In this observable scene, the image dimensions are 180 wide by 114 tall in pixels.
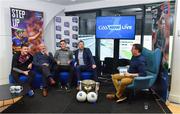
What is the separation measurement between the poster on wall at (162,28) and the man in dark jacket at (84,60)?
1.58 metres

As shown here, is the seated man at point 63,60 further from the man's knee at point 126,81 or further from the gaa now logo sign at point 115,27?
the man's knee at point 126,81

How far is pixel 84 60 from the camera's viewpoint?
460 centimetres

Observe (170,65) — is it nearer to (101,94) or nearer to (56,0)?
(101,94)

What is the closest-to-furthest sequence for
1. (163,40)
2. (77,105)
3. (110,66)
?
1. (77,105)
2. (163,40)
3. (110,66)

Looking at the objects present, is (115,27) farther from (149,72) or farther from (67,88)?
(67,88)

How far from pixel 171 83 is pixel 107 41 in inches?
113

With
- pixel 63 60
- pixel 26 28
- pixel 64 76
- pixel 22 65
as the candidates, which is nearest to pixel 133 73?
pixel 64 76

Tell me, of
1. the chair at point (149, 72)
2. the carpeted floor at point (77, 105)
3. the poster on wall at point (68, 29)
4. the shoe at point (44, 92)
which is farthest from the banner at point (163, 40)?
the poster on wall at point (68, 29)

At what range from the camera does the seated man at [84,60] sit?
4.42 m

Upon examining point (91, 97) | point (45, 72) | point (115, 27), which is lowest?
point (91, 97)

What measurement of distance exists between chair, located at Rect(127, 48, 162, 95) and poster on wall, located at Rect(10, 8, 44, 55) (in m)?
3.08

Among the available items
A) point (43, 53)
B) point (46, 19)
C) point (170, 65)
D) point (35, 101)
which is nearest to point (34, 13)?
point (46, 19)

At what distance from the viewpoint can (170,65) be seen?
3.67 metres

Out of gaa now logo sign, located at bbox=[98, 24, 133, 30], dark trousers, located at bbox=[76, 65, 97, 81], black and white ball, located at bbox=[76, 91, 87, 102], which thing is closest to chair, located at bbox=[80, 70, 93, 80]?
dark trousers, located at bbox=[76, 65, 97, 81]
